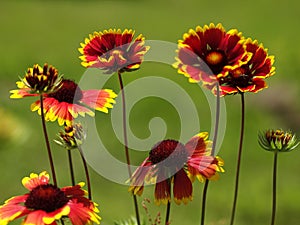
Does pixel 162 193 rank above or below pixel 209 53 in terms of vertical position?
below

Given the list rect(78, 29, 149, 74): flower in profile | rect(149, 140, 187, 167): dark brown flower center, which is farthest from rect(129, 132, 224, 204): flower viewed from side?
rect(78, 29, 149, 74): flower in profile

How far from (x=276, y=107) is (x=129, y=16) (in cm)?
185

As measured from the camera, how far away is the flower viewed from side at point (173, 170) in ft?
2.18

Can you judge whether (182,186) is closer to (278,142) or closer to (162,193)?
(162,193)

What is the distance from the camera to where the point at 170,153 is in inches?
26.5

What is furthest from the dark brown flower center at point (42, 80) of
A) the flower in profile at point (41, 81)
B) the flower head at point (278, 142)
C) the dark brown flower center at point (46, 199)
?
the flower head at point (278, 142)

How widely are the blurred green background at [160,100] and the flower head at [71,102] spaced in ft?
0.76

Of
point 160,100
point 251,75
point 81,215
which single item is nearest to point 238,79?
point 251,75

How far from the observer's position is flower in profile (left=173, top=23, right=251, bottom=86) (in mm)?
664

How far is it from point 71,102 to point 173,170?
0.14 metres

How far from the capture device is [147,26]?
4102 mm

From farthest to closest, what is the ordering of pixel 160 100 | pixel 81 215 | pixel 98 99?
1. pixel 160 100
2. pixel 98 99
3. pixel 81 215

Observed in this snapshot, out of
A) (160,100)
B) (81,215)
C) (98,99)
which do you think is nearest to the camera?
(81,215)

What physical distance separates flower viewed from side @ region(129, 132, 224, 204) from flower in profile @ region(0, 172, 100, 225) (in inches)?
2.6
